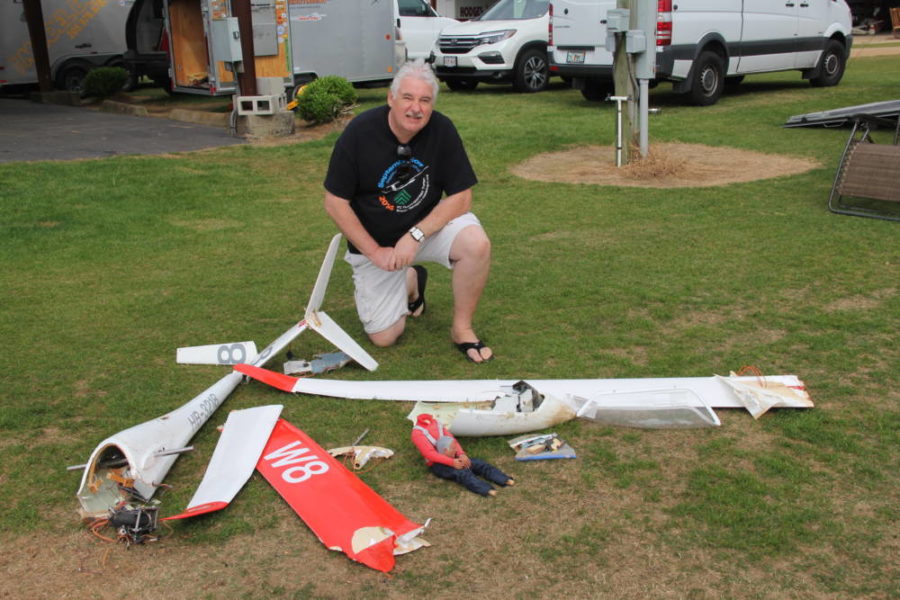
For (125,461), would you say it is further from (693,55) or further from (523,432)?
(693,55)

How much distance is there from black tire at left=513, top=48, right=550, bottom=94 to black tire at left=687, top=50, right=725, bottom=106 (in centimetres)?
351

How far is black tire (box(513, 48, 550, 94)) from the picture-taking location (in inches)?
611

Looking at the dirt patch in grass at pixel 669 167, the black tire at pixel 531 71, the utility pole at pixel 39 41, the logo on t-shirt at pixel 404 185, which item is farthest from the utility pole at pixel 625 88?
the utility pole at pixel 39 41

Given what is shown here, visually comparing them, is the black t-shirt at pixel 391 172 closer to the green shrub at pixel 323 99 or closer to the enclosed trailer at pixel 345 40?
the green shrub at pixel 323 99

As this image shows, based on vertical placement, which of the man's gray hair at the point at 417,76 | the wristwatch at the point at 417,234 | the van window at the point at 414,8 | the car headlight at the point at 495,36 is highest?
the van window at the point at 414,8

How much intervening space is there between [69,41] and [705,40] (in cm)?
1236

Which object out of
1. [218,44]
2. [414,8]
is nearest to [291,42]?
[218,44]

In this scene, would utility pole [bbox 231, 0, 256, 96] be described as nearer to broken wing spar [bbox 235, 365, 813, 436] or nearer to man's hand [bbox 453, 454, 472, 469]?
broken wing spar [bbox 235, 365, 813, 436]

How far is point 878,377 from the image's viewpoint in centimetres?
391

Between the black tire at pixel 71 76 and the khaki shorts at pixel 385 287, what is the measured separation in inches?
588

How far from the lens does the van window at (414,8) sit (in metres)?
18.2

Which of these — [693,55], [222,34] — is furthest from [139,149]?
[693,55]

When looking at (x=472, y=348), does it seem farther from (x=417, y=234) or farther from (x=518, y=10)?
(x=518, y=10)

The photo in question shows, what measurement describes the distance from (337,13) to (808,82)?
819 centimetres
